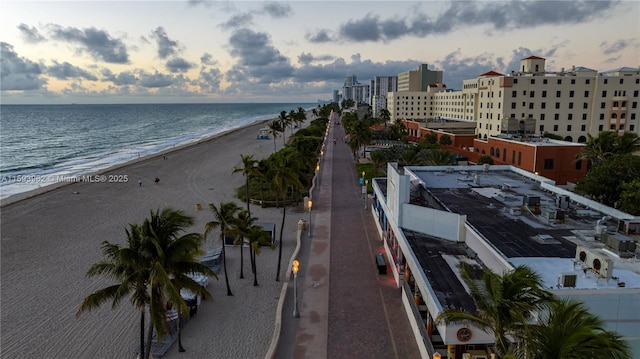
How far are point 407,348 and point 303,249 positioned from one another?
13406 mm

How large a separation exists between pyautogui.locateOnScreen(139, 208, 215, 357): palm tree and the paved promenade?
5747 millimetres

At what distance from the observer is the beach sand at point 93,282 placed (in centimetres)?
1912

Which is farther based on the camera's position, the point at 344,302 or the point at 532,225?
the point at 344,302

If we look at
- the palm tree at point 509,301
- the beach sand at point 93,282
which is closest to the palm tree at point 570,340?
the palm tree at point 509,301

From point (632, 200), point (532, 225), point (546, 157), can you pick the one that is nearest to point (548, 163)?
point (546, 157)

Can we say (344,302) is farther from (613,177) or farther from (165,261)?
(613,177)

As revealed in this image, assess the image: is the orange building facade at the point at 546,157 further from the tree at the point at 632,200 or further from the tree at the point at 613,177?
the tree at the point at 632,200

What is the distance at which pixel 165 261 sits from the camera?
45.5ft

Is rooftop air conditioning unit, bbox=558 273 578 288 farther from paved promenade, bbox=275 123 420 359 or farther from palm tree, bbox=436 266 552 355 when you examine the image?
paved promenade, bbox=275 123 420 359

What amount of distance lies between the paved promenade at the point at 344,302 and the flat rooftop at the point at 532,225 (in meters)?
5.95

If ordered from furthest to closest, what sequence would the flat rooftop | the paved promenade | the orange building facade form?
the orange building facade → the paved promenade → the flat rooftop

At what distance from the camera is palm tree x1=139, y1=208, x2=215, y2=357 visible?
1279cm

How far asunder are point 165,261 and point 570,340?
39.5ft

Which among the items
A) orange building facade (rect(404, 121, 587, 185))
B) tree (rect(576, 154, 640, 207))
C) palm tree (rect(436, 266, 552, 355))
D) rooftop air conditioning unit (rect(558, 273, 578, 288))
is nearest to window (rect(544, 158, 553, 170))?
orange building facade (rect(404, 121, 587, 185))
